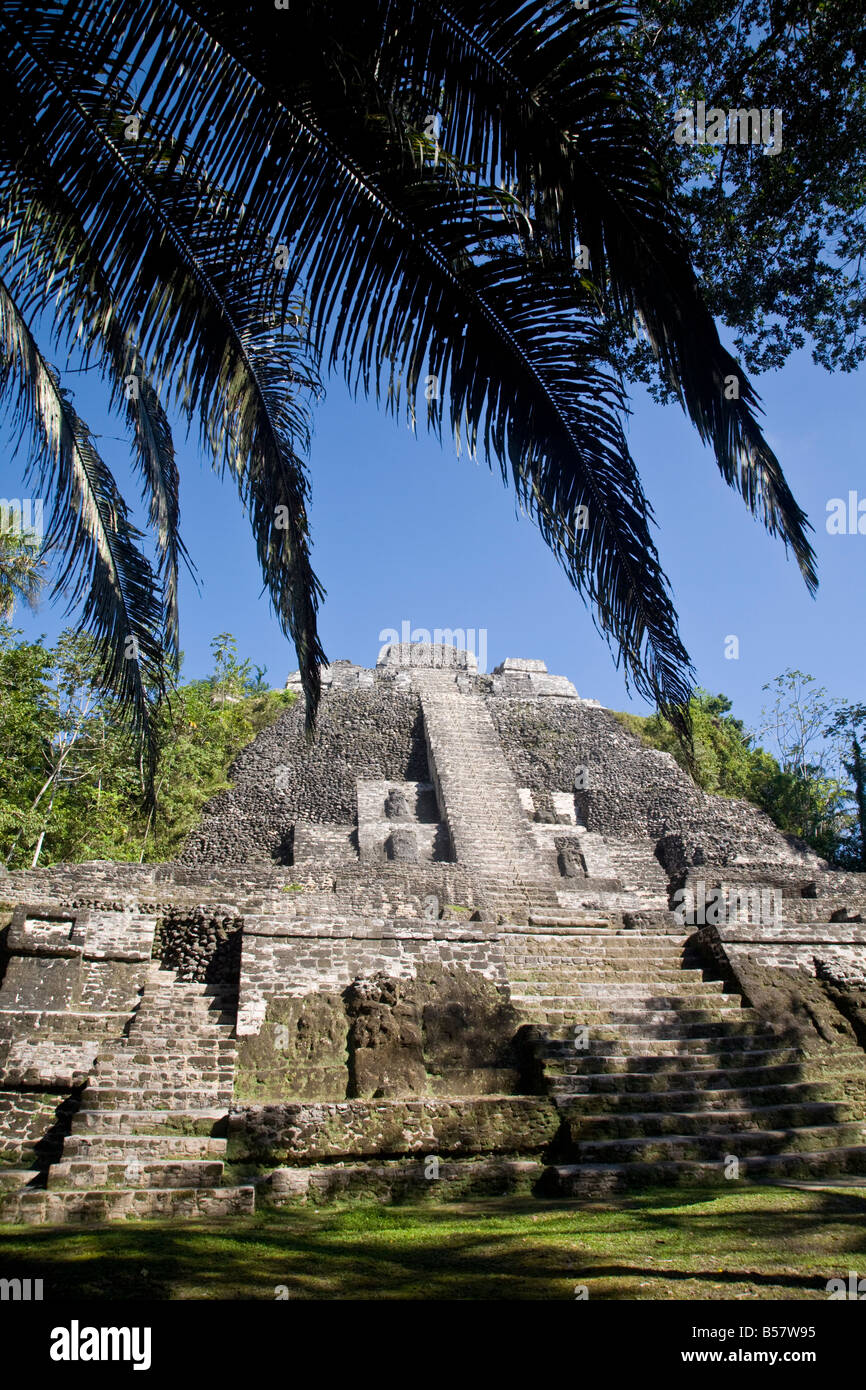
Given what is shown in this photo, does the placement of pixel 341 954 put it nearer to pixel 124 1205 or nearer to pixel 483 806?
pixel 124 1205

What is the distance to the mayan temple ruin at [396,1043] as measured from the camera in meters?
5.31

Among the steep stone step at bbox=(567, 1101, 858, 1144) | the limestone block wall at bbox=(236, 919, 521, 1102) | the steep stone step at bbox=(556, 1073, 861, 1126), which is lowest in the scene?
the steep stone step at bbox=(567, 1101, 858, 1144)

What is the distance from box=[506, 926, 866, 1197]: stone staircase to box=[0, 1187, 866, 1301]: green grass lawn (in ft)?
2.40

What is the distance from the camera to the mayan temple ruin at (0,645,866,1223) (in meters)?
5.31

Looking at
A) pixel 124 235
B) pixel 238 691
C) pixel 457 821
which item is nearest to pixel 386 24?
pixel 124 235

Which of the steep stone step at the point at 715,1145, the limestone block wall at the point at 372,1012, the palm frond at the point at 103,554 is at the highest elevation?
the palm frond at the point at 103,554

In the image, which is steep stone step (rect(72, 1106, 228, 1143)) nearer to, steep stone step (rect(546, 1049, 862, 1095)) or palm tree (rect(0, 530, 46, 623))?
steep stone step (rect(546, 1049, 862, 1095))

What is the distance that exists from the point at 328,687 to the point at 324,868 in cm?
866

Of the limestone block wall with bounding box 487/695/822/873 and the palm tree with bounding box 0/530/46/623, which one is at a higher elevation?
the palm tree with bounding box 0/530/46/623

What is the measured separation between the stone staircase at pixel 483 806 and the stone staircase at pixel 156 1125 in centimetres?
485

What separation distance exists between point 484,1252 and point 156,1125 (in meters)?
2.57

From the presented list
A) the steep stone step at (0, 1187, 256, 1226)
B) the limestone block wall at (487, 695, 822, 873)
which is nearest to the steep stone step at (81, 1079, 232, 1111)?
the steep stone step at (0, 1187, 256, 1226)

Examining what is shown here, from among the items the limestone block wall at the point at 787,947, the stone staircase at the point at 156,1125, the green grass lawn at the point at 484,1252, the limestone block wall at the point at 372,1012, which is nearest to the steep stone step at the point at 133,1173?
the stone staircase at the point at 156,1125

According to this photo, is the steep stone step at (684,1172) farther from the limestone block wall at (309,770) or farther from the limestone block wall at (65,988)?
the limestone block wall at (309,770)
